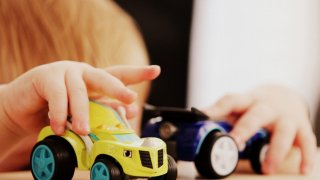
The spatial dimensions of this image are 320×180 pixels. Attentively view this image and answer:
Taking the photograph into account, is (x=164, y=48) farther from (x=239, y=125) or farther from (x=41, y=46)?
(x=239, y=125)

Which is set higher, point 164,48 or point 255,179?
point 164,48

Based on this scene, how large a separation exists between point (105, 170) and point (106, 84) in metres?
0.13

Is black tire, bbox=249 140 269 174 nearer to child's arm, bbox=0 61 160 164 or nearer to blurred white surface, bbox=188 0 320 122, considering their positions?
child's arm, bbox=0 61 160 164

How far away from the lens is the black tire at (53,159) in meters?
0.51

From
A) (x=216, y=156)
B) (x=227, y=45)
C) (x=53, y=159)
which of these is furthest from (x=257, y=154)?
(x=227, y=45)

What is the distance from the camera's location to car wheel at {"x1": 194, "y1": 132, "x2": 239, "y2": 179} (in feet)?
2.09

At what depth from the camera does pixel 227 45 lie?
67.1 inches

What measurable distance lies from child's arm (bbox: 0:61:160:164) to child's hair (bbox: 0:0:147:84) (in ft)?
1.04

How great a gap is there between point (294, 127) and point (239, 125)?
0.11 m

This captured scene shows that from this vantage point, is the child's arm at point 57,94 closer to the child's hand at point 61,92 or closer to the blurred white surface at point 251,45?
the child's hand at point 61,92

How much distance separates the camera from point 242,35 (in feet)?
5.67

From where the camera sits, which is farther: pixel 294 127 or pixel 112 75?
pixel 294 127

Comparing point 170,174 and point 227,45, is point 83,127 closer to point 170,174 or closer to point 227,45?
point 170,174

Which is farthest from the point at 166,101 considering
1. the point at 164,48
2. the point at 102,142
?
the point at 102,142
